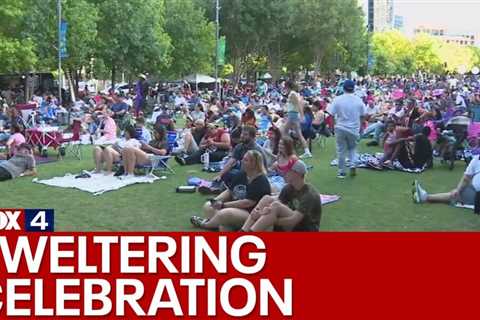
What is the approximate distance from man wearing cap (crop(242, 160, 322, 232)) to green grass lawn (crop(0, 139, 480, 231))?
1371 mm

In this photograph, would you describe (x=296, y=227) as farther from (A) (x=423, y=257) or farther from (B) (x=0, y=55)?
(B) (x=0, y=55)

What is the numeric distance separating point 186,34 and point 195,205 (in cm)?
→ 3782

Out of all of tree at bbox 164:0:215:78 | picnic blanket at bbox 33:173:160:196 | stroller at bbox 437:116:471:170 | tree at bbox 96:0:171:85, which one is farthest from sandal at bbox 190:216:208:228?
tree at bbox 164:0:215:78

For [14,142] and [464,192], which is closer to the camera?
[464,192]

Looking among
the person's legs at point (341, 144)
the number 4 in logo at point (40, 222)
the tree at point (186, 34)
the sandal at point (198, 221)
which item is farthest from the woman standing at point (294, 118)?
the tree at point (186, 34)

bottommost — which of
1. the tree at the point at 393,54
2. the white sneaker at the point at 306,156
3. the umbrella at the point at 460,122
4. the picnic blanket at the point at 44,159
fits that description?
the picnic blanket at the point at 44,159

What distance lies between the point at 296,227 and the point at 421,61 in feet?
417

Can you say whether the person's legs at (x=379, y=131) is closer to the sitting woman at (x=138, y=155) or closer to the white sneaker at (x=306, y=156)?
the white sneaker at (x=306, y=156)

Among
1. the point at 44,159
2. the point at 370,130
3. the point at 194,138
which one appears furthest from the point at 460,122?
the point at 44,159

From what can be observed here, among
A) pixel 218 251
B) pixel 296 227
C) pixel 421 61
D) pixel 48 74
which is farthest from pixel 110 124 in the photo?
pixel 421 61

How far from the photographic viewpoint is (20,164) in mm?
12531

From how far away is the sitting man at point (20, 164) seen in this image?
12.2 metres

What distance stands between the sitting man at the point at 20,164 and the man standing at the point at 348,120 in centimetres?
564

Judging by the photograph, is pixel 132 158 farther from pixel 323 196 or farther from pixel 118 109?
pixel 118 109
